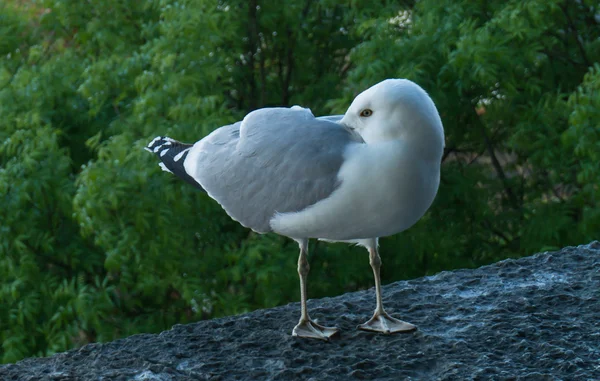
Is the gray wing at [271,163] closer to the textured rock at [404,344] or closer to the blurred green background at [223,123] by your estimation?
the textured rock at [404,344]

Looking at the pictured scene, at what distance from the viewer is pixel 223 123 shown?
3631 mm

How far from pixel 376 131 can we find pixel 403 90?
0.34 ft

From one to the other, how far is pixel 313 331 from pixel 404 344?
0.73 ft

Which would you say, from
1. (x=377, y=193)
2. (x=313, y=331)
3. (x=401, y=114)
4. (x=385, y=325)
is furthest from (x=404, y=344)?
(x=401, y=114)

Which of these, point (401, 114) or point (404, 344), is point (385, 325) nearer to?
point (404, 344)

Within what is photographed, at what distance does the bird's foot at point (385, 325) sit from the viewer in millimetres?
2314

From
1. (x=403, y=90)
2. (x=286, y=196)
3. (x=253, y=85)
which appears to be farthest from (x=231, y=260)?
(x=403, y=90)

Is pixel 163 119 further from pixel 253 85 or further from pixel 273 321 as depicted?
pixel 273 321

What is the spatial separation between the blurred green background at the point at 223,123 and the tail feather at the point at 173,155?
896 mm

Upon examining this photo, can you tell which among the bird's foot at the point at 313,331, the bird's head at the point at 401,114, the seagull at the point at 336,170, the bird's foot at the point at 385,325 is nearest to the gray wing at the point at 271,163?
the seagull at the point at 336,170

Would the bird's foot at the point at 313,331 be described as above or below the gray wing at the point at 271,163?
below

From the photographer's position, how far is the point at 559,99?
391 centimetres

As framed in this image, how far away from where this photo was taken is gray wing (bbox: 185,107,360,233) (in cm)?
208

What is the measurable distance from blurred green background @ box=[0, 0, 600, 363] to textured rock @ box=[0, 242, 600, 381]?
1.13m
